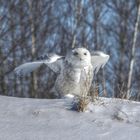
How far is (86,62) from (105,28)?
14.9 metres

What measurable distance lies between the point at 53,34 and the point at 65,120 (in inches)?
633

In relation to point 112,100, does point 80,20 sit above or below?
above

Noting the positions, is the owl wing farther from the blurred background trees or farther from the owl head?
the blurred background trees

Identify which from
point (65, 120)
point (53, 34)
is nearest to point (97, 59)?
point (65, 120)

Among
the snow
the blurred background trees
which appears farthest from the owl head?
the blurred background trees

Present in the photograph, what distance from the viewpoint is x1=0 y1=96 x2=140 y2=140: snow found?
539 cm

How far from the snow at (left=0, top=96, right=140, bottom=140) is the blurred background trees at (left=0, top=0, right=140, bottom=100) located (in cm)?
1188

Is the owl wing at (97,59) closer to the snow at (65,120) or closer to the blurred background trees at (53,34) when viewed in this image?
the snow at (65,120)

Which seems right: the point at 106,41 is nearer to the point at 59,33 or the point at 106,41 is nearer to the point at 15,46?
the point at 59,33

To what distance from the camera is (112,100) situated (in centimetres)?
650

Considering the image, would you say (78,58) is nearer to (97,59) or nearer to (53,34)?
(97,59)

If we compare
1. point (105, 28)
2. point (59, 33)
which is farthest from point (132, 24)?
point (59, 33)

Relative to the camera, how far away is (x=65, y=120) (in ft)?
19.0

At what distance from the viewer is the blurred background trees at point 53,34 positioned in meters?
19.7
